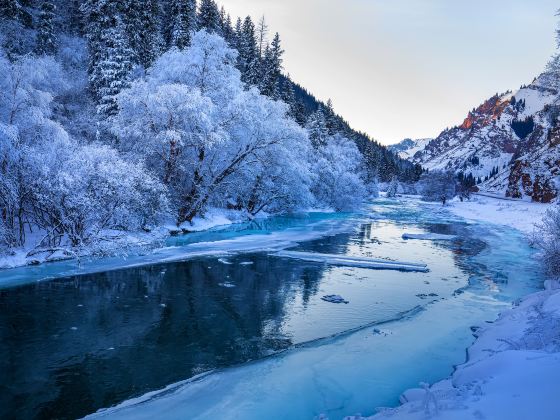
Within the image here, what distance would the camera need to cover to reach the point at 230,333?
9.86 metres

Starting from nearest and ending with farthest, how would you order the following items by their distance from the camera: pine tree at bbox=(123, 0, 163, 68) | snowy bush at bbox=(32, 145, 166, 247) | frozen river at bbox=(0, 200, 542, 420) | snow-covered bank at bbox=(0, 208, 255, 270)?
frozen river at bbox=(0, 200, 542, 420), snow-covered bank at bbox=(0, 208, 255, 270), snowy bush at bbox=(32, 145, 166, 247), pine tree at bbox=(123, 0, 163, 68)

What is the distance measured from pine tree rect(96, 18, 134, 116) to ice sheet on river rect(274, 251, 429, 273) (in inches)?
719

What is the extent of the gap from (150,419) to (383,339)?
5.79m

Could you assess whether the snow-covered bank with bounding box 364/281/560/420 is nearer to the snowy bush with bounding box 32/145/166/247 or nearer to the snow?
the snowy bush with bounding box 32/145/166/247

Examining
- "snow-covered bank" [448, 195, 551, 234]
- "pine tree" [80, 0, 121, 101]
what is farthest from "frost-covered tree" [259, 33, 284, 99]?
"snow-covered bank" [448, 195, 551, 234]

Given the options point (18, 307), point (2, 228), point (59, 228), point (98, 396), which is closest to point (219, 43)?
point (59, 228)

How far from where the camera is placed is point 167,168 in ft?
82.2

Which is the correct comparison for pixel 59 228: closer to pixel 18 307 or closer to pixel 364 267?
pixel 18 307

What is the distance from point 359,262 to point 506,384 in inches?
498

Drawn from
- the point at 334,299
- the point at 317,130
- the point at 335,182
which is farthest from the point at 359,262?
the point at 317,130

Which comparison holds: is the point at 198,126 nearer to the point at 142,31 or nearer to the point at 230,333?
the point at 230,333

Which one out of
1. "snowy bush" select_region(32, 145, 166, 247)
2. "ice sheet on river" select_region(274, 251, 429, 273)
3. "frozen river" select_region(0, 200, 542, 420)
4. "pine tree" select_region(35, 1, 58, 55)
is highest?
Result: "pine tree" select_region(35, 1, 58, 55)

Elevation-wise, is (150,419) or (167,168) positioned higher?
(167,168)

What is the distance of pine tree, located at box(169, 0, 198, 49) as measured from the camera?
41.8 m
